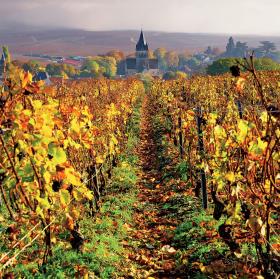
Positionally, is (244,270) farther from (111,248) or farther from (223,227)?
(111,248)

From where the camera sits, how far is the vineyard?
4.76m

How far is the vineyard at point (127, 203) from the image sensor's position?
15.6 feet

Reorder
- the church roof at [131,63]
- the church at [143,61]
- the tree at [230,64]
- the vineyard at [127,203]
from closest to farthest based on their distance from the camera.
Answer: the vineyard at [127,203] < the tree at [230,64] < the church at [143,61] < the church roof at [131,63]

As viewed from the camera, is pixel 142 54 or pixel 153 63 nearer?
pixel 153 63

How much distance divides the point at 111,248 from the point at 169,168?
6187 millimetres

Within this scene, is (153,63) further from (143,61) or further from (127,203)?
(127,203)

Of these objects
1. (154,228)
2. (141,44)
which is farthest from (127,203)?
(141,44)

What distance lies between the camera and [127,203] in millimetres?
10039

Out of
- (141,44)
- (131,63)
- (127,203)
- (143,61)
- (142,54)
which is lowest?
(131,63)

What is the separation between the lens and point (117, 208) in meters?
9.58

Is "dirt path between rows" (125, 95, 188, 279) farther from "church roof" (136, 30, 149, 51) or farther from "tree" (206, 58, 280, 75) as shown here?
"church roof" (136, 30, 149, 51)

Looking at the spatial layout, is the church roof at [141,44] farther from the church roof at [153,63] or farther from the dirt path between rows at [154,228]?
Result: the dirt path between rows at [154,228]

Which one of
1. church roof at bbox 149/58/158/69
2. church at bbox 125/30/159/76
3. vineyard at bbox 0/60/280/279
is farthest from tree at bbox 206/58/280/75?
church roof at bbox 149/58/158/69

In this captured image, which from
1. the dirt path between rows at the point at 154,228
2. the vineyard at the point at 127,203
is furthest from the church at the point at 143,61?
the vineyard at the point at 127,203
